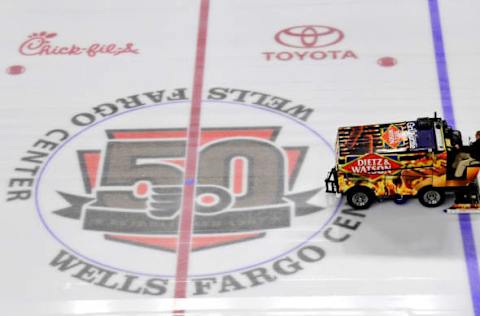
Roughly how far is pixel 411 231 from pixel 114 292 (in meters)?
1.77

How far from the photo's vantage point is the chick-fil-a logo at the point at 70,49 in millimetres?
6258

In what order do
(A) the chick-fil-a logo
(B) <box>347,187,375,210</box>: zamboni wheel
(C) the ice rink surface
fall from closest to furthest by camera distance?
(C) the ice rink surface, (B) <box>347,187,375,210</box>: zamboni wheel, (A) the chick-fil-a logo

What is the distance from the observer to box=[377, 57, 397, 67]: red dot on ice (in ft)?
19.5

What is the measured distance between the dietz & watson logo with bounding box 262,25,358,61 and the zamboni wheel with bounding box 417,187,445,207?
4.65 ft

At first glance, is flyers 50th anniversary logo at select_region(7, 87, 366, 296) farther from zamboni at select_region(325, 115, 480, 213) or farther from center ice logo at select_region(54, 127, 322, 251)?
zamboni at select_region(325, 115, 480, 213)

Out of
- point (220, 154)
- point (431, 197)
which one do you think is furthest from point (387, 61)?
point (220, 154)

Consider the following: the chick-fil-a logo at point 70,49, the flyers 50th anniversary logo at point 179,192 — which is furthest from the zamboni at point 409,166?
the chick-fil-a logo at point 70,49

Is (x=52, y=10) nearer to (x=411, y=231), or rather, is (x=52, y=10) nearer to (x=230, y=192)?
(x=230, y=192)

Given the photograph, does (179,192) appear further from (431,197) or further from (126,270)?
(431,197)

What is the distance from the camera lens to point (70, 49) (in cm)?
630

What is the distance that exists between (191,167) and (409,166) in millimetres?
1403

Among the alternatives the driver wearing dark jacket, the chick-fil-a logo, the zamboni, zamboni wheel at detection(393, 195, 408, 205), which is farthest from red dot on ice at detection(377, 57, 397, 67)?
the chick-fil-a logo

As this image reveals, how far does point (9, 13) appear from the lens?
668 centimetres

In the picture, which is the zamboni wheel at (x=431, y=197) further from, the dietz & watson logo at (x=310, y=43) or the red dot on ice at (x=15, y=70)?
the red dot on ice at (x=15, y=70)
